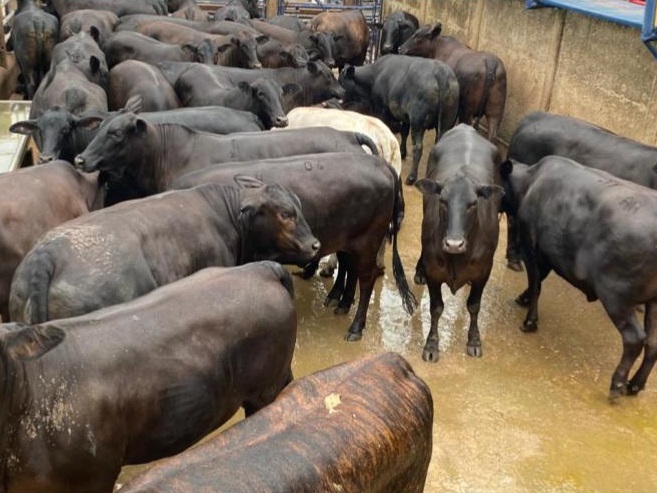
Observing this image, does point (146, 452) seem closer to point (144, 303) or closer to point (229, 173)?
point (144, 303)

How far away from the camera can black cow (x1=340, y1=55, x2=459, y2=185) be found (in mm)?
10148

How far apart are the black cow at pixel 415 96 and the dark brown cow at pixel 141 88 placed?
3.18 meters

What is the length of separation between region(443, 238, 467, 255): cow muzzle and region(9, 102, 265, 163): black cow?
2.85 metres

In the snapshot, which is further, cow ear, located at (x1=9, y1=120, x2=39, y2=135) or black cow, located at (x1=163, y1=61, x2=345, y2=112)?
black cow, located at (x1=163, y1=61, x2=345, y2=112)

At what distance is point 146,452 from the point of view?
151 inches

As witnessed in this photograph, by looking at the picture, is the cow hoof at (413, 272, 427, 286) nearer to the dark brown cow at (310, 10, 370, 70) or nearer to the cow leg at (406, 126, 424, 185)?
the cow leg at (406, 126, 424, 185)

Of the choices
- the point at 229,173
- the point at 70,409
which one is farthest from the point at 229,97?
the point at 70,409

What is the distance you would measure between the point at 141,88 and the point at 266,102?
4.86 ft

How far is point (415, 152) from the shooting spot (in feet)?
33.2

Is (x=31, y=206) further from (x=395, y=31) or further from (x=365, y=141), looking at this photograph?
(x=395, y=31)

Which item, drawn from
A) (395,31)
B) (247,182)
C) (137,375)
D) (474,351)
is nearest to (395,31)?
(395,31)

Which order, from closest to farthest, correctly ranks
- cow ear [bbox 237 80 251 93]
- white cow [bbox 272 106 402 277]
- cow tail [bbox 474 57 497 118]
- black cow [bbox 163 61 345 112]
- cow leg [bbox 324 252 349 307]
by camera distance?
cow leg [bbox 324 252 349 307]
white cow [bbox 272 106 402 277]
cow ear [bbox 237 80 251 93]
black cow [bbox 163 61 345 112]
cow tail [bbox 474 57 497 118]

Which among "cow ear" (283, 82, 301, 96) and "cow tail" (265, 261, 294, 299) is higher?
"cow tail" (265, 261, 294, 299)

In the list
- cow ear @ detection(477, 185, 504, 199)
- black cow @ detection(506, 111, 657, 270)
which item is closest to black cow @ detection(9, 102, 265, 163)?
cow ear @ detection(477, 185, 504, 199)
